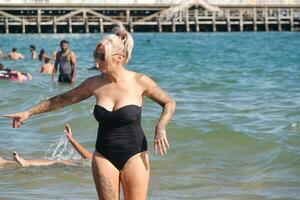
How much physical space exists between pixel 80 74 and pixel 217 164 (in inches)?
491

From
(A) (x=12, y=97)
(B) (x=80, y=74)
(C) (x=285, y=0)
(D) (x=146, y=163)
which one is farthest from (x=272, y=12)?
(D) (x=146, y=163)

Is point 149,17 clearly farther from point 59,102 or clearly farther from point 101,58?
point 101,58

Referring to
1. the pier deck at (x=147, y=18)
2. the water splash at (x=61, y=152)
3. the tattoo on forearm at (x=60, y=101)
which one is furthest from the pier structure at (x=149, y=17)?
the tattoo on forearm at (x=60, y=101)

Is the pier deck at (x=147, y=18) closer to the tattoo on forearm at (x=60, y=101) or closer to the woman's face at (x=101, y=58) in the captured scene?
the tattoo on forearm at (x=60, y=101)

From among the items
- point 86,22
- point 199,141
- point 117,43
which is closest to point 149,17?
point 86,22

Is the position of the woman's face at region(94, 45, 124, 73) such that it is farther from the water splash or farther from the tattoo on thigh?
the water splash

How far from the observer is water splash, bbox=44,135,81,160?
368 inches

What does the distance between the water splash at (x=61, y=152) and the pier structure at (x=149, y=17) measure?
4891cm

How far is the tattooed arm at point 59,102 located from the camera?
4941mm

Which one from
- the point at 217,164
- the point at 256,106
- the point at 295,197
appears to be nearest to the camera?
the point at 295,197

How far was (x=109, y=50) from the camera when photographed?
470 centimetres

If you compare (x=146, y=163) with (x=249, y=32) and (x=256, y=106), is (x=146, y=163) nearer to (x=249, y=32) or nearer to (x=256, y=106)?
(x=256, y=106)

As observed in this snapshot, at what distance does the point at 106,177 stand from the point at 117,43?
0.84 meters

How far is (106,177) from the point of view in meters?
4.76
